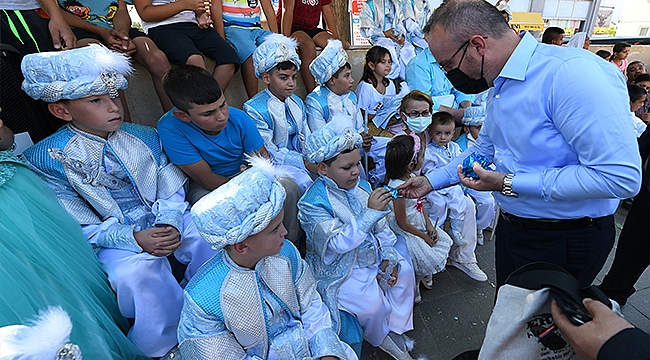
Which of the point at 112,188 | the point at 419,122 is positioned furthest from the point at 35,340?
the point at 419,122

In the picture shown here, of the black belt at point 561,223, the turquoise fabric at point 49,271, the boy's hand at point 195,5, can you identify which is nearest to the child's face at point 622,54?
the black belt at point 561,223

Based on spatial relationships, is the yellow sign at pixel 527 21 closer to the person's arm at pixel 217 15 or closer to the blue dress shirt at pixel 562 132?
the person's arm at pixel 217 15

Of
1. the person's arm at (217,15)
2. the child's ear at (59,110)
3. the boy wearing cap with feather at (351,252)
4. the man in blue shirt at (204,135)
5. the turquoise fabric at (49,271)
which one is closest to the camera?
the turquoise fabric at (49,271)

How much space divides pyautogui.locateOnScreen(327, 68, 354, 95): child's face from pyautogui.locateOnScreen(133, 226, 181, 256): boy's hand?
2497mm

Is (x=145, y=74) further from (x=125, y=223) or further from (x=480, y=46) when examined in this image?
(x=480, y=46)

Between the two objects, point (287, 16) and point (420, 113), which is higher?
point (287, 16)

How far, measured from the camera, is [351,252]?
7.20ft

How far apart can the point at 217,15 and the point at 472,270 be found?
3.50 meters

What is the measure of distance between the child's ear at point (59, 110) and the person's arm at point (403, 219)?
2191mm

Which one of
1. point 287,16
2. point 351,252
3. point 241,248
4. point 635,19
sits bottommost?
point 635,19

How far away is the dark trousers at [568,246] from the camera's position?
5.09 ft

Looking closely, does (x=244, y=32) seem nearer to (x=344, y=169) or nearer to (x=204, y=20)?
(x=204, y=20)

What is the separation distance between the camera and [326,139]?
7.22 feet

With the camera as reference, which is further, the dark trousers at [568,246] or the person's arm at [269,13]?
the person's arm at [269,13]
